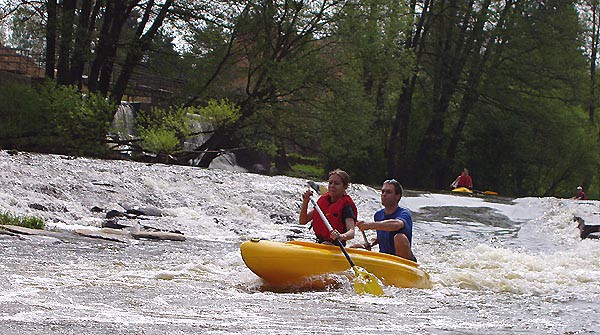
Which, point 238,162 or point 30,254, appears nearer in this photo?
point 30,254

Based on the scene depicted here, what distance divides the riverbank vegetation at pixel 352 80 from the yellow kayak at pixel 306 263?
1288 cm

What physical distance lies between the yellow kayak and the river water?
0.44 feet

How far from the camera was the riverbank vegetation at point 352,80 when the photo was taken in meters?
22.0

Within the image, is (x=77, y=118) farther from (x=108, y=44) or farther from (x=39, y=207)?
(x=39, y=207)

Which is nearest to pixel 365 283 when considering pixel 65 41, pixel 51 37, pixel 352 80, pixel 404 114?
pixel 65 41

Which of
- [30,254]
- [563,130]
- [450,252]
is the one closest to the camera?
[30,254]

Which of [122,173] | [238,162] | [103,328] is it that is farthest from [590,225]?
[238,162]

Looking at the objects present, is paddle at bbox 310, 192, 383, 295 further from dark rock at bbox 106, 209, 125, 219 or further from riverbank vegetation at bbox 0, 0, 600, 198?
riverbank vegetation at bbox 0, 0, 600, 198

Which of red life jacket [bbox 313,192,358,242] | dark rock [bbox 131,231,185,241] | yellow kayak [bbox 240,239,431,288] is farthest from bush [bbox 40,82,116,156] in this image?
yellow kayak [bbox 240,239,431,288]

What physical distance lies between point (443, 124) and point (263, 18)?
1021cm

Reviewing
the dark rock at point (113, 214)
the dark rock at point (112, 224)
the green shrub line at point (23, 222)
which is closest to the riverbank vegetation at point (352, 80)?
the dark rock at point (113, 214)

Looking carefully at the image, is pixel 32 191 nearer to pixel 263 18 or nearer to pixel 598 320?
pixel 598 320

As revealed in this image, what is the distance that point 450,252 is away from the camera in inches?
446

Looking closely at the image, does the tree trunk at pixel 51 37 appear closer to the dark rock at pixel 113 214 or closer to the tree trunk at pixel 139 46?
the tree trunk at pixel 139 46
